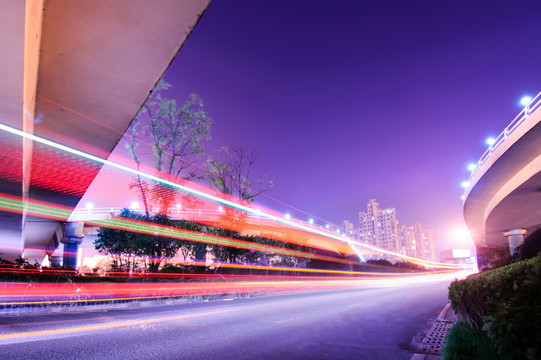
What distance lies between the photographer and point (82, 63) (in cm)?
711

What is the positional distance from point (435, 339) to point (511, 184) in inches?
684

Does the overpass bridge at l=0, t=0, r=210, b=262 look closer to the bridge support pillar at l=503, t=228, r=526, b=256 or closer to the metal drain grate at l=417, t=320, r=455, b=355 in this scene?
the metal drain grate at l=417, t=320, r=455, b=355

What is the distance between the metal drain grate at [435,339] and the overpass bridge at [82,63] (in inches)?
315

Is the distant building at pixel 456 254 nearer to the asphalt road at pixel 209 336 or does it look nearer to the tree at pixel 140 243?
the tree at pixel 140 243

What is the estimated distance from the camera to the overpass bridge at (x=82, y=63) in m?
5.56

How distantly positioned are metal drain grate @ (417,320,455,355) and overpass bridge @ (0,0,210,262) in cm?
799

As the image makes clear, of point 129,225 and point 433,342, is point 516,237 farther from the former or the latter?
point 129,225

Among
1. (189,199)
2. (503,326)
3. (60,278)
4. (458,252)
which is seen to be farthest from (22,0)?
(458,252)

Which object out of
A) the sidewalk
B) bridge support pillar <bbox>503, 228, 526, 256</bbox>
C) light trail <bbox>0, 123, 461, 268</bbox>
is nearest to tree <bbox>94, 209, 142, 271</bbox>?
light trail <bbox>0, 123, 461, 268</bbox>

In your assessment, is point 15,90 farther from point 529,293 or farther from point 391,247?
point 391,247

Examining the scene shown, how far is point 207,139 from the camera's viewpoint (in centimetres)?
2903

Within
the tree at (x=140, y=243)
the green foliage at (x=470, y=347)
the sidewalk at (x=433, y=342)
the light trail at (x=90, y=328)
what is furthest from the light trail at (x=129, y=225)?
the green foliage at (x=470, y=347)

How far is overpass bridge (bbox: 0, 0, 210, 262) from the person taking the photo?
556 cm

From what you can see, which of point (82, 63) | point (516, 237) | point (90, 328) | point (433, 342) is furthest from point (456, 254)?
point (82, 63)
